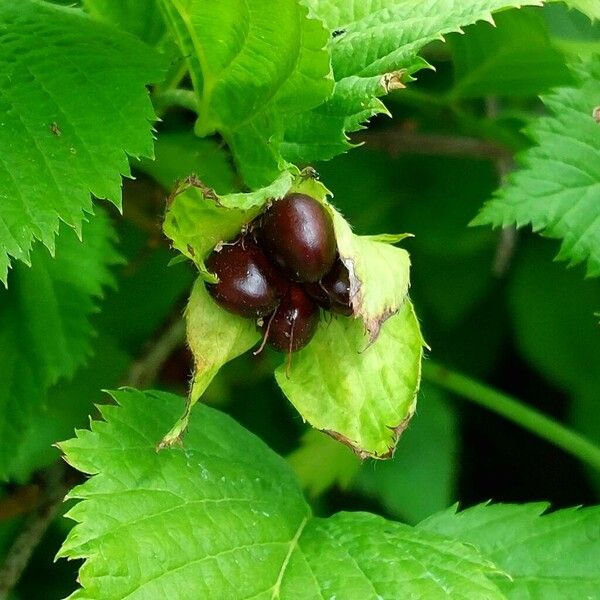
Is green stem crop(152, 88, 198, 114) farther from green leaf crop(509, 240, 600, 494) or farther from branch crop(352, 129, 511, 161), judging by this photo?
green leaf crop(509, 240, 600, 494)

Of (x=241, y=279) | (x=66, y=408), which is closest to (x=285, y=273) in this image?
(x=241, y=279)

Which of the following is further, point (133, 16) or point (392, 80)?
point (133, 16)

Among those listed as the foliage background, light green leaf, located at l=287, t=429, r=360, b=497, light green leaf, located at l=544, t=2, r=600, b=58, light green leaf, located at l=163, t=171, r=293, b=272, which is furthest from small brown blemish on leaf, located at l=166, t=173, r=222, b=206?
light green leaf, located at l=544, t=2, r=600, b=58

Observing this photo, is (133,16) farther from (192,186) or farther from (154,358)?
(154,358)

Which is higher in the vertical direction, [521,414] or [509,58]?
[509,58]

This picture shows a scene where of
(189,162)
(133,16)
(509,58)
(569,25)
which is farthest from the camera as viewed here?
Result: (569,25)

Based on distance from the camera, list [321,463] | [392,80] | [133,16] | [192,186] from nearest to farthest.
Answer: [192,186] → [392,80] → [133,16] → [321,463]

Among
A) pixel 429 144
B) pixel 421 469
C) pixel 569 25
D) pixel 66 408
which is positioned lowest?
pixel 421 469
